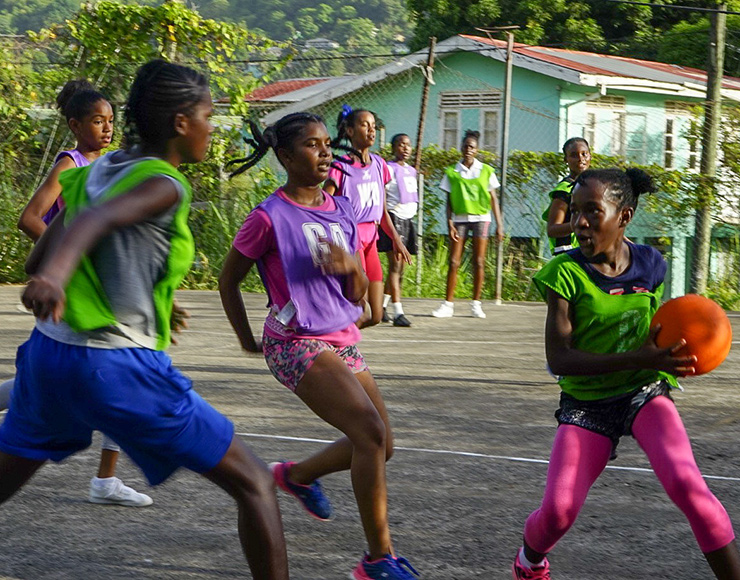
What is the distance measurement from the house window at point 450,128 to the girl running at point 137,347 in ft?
80.9

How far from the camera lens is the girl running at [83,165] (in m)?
5.34

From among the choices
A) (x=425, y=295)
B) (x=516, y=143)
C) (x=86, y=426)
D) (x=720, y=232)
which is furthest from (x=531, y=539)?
(x=516, y=143)

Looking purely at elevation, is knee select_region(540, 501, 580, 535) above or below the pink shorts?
below

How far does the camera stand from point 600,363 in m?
3.86

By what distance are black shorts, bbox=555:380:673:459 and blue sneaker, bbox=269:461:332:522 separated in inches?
51.4

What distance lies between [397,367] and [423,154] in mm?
10653

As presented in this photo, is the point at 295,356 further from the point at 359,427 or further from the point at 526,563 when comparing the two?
the point at 526,563

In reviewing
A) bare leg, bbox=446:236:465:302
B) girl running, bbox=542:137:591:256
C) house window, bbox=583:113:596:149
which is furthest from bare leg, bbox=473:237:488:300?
house window, bbox=583:113:596:149

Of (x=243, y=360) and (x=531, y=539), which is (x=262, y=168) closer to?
(x=243, y=360)

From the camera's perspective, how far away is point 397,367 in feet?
31.9

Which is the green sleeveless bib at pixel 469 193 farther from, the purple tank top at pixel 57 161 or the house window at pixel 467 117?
the house window at pixel 467 117

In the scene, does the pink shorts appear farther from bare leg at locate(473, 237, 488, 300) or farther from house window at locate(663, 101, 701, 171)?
house window at locate(663, 101, 701, 171)

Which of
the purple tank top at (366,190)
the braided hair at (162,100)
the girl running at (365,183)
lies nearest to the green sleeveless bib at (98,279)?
the braided hair at (162,100)

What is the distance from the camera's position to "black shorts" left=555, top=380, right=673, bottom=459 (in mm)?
3980
